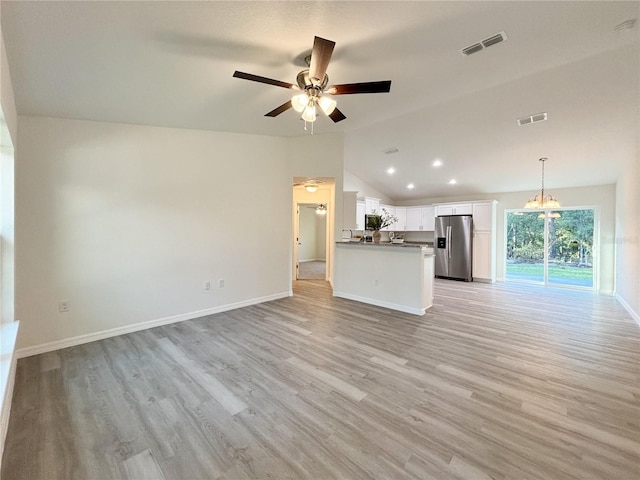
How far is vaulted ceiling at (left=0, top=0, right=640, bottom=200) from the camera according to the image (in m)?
2.04

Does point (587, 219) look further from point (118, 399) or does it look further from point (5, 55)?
point (5, 55)

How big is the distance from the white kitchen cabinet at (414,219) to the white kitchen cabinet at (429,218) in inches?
5.1

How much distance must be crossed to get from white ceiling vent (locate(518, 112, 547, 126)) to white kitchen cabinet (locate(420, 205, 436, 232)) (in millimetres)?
3984

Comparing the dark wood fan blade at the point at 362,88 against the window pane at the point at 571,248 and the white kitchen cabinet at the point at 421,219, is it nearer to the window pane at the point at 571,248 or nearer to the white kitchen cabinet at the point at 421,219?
the white kitchen cabinet at the point at 421,219

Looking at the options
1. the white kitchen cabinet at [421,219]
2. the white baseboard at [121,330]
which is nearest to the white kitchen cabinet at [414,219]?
the white kitchen cabinet at [421,219]

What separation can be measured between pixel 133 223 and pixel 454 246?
7.62m

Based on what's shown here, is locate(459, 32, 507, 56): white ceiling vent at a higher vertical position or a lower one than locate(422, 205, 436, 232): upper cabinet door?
higher

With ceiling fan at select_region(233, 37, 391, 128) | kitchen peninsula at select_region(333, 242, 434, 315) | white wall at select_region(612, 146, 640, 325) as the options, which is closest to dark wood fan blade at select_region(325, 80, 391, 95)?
ceiling fan at select_region(233, 37, 391, 128)

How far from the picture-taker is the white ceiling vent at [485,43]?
245 cm

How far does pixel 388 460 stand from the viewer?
62.9 inches

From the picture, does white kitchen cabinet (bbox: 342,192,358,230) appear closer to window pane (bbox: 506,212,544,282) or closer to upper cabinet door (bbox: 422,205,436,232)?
upper cabinet door (bbox: 422,205,436,232)

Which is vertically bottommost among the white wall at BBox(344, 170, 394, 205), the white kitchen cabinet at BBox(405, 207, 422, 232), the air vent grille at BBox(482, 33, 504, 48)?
the white kitchen cabinet at BBox(405, 207, 422, 232)

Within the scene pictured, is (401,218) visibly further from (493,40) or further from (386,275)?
(493,40)

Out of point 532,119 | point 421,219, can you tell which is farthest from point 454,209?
point 532,119
